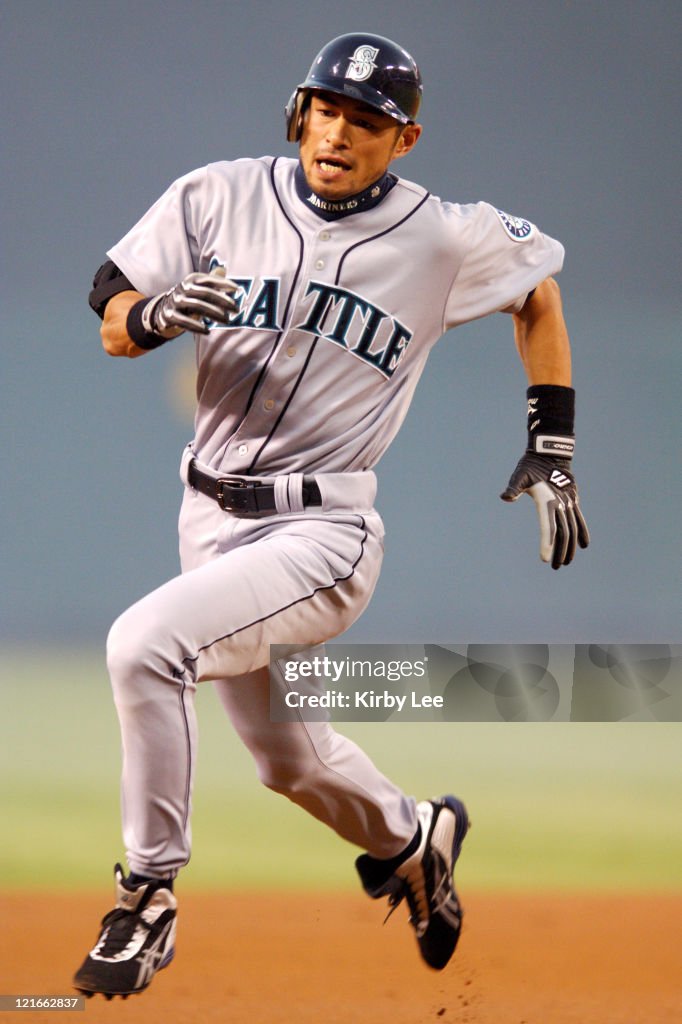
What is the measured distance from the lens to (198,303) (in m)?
2.17

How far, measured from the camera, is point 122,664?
6.84ft

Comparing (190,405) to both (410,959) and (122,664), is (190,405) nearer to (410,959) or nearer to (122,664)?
(410,959)

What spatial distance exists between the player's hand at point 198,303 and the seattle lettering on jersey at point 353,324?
35cm

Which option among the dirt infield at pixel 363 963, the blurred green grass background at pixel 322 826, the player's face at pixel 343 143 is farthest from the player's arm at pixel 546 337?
the blurred green grass background at pixel 322 826

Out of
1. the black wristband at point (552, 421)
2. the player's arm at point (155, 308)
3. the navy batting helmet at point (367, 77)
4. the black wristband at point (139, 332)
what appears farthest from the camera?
the black wristband at point (552, 421)

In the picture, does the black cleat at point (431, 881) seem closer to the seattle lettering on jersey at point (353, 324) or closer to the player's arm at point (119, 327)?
the seattle lettering on jersey at point (353, 324)

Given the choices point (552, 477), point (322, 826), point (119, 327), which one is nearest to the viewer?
point (119, 327)

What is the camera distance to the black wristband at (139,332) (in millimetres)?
2307

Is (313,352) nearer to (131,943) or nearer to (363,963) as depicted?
(131,943)

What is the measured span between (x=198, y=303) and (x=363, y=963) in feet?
6.06

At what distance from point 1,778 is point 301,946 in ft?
5.60

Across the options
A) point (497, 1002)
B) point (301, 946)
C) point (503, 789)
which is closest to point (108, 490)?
point (503, 789)

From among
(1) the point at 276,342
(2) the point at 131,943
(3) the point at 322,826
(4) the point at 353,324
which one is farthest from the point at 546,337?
(3) the point at 322,826

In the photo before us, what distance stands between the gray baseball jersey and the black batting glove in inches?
10.0
